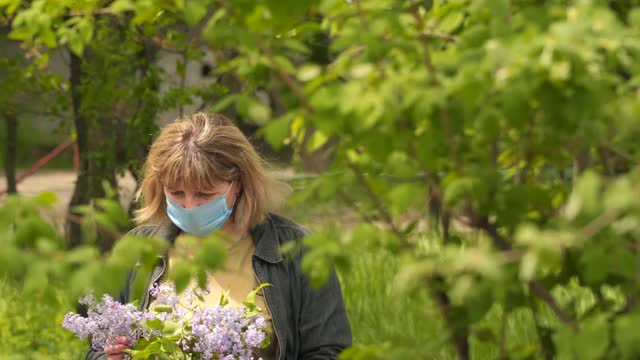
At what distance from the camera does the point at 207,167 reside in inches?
113

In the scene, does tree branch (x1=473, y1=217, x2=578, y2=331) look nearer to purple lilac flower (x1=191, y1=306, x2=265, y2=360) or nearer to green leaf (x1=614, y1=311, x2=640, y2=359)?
green leaf (x1=614, y1=311, x2=640, y2=359)

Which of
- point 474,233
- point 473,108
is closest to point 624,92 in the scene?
point 473,108

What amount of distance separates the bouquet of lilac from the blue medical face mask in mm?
481

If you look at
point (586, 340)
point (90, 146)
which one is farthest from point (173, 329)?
point (90, 146)

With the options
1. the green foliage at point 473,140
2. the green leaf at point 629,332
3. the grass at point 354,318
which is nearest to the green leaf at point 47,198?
the green foliage at point 473,140

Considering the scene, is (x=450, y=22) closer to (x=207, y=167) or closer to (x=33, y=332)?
(x=207, y=167)

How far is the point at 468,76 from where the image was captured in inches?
Answer: 55.4

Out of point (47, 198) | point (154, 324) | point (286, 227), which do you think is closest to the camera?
point (47, 198)

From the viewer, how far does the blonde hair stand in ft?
9.41

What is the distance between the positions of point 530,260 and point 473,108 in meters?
0.33

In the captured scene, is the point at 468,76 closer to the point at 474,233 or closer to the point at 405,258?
the point at 405,258

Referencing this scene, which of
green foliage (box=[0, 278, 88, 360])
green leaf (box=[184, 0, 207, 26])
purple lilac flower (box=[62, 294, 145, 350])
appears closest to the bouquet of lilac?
purple lilac flower (box=[62, 294, 145, 350])

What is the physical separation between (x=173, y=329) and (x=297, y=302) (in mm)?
661

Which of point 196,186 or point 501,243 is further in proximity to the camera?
point 196,186
